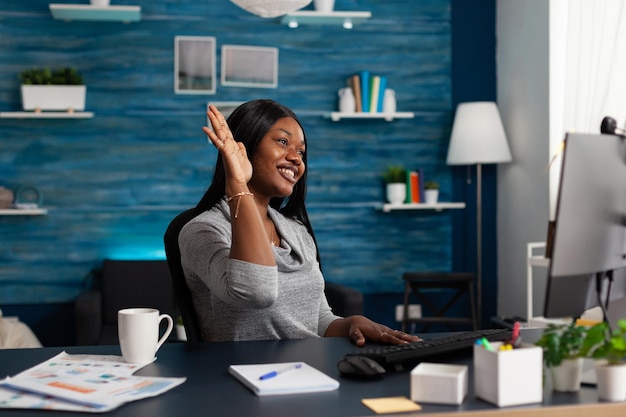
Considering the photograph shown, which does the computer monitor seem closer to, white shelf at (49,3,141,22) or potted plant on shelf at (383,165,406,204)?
potted plant on shelf at (383,165,406,204)

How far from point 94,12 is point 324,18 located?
1.38 m

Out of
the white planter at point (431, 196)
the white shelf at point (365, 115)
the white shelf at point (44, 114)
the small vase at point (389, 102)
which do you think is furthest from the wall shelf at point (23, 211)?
the white planter at point (431, 196)

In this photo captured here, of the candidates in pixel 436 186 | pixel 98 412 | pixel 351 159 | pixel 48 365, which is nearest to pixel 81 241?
pixel 351 159

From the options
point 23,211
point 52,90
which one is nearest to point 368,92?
point 52,90

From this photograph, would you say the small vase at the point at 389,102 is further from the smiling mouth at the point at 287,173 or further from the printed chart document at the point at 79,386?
the printed chart document at the point at 79,386

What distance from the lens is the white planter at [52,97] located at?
4.74 metres

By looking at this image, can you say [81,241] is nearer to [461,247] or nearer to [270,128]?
[461,247]

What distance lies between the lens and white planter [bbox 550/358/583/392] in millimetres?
1263

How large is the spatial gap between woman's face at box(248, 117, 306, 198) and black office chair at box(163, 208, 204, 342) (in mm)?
221

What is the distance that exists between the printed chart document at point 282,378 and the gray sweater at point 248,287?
0.95 feet

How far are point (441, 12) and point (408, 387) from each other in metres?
4.35

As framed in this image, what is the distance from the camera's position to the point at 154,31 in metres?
5.00

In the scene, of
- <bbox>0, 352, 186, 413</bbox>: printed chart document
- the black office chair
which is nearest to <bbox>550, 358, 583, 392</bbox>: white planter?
<bbox>0, 352, 186, 413</bbox>: printed chart document

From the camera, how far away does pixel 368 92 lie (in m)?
5.10
